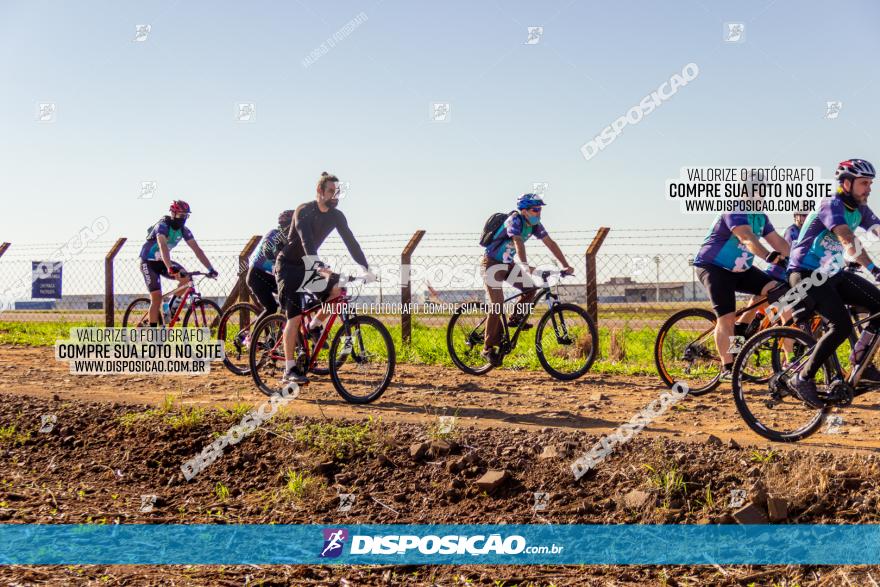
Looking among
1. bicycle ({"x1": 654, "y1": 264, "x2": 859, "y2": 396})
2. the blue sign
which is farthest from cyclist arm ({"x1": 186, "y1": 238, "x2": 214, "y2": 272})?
the blue sign

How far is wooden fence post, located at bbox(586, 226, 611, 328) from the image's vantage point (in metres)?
10.7

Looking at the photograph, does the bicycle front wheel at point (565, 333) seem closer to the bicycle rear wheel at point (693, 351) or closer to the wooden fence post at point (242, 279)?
the bicycle rear wheel at point (693, 351)

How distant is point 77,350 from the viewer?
11.4 m

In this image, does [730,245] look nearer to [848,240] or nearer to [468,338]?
[848,240]

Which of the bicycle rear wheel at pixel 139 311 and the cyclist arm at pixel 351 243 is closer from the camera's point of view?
the cyclist arm at pixel 351 243

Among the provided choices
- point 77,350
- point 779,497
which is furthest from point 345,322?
point 77,350

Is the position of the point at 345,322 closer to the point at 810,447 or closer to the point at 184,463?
the point at 184,463

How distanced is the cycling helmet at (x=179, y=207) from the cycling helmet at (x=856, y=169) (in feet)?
27.4

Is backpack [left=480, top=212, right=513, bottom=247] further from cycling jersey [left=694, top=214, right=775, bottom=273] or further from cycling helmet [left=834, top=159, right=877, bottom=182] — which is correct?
cycling helmet [left=834, top=159, right=877, bottom=182]

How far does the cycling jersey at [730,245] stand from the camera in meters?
6.73

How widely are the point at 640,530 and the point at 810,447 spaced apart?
1717 millimetres

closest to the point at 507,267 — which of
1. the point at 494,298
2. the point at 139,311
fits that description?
the point at 494,298

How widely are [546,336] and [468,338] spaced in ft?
3.49

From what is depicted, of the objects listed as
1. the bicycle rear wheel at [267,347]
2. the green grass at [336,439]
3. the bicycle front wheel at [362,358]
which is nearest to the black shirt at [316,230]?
the bicycle front wheel at [362,358]
